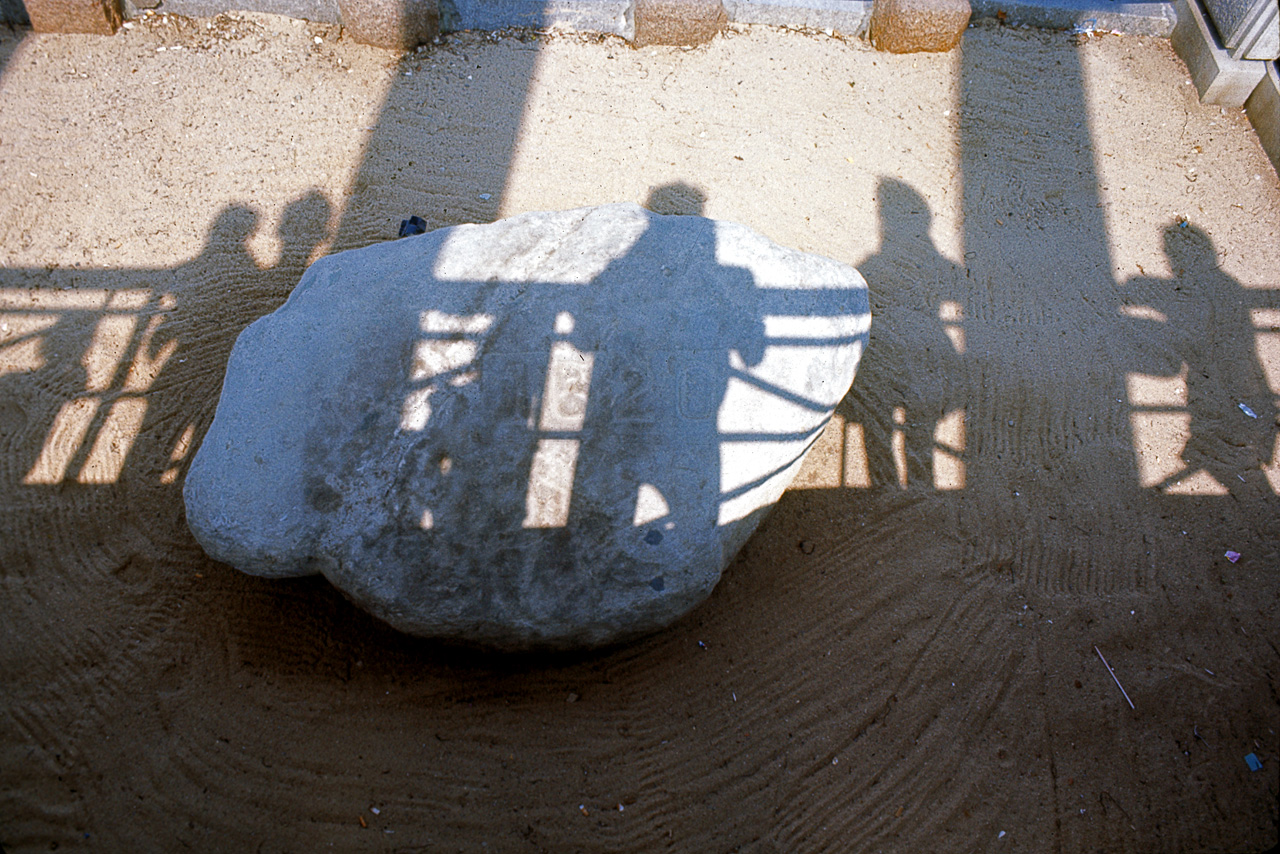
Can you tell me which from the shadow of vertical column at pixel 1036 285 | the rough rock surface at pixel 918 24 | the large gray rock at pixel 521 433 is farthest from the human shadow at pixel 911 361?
the rough rock surface at pixel 918 24

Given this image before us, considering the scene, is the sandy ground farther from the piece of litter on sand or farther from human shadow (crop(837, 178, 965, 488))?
the piece of litter on sand

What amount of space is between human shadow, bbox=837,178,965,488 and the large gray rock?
91cm

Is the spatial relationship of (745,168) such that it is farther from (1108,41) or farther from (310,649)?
(310,649)

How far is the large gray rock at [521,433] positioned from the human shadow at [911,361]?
0.91 metres

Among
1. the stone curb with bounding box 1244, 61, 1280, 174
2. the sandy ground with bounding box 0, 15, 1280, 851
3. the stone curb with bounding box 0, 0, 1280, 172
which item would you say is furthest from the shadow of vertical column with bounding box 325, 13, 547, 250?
the stone curb with bounding box 1244, 61, 1280, 174

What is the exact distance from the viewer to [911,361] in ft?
14.9

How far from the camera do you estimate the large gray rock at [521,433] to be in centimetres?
306

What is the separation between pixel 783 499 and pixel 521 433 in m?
1.66

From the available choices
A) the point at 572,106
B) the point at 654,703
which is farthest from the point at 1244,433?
the point at 572,106

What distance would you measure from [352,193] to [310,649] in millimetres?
3232

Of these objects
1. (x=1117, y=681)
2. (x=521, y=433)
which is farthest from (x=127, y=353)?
(x=1117, y=681)

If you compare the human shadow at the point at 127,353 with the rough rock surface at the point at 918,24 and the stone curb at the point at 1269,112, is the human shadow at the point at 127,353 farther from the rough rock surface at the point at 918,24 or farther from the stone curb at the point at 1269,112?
the stone curb at the point at 1269,112

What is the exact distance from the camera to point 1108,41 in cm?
630

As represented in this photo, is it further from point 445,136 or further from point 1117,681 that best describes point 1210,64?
point 445,136
